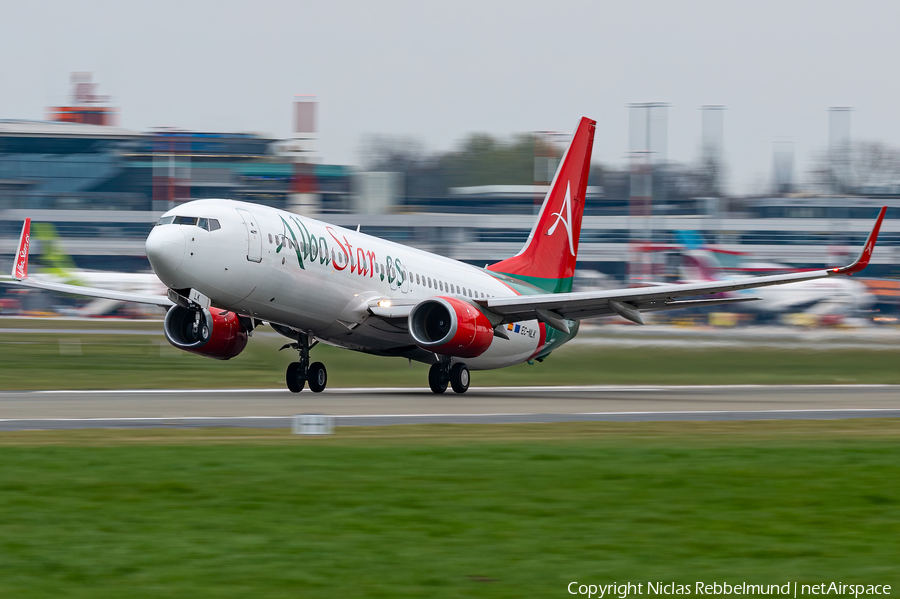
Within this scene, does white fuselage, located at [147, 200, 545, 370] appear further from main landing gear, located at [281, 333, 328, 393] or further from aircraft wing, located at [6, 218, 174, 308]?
aircraft wing, located at [6, 218, 174, 308]

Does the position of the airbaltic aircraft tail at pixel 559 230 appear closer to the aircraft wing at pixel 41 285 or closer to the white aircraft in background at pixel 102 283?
the aircraft wing at pixel 41 285

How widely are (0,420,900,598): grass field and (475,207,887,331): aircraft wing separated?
11.1 m

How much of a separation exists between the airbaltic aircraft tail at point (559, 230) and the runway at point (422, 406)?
4.50 metres

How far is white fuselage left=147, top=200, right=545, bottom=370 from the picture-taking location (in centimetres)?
2353

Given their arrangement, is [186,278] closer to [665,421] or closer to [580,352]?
[665,421]

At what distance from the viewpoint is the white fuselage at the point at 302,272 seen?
23531mm

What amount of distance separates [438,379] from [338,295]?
409 cm

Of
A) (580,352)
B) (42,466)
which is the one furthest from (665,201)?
(42,466)

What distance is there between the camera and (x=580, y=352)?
36750mm

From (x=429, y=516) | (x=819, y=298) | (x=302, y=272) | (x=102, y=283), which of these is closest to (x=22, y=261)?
(x=302, y=272)

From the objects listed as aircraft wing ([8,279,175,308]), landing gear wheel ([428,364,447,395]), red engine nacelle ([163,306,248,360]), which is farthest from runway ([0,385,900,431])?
aircraft wing ([8,279,175,308])

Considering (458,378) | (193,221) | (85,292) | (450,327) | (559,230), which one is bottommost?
(458,378)

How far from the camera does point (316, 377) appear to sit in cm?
2859

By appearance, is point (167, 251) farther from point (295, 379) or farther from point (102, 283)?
point (102, 283)
